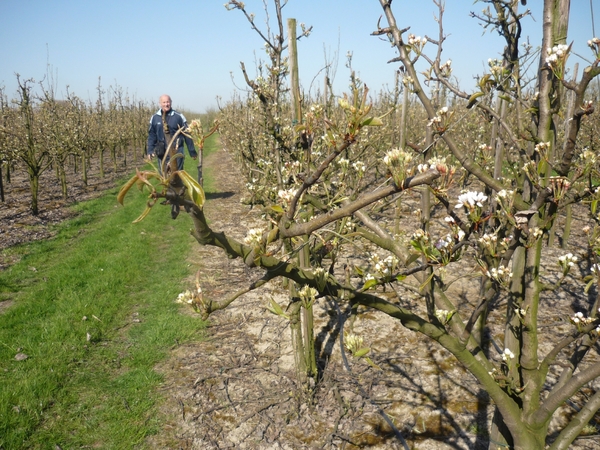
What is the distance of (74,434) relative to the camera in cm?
311

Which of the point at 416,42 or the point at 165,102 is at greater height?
the point at 165,102

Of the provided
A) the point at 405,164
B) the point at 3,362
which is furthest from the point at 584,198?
the point at 3,362

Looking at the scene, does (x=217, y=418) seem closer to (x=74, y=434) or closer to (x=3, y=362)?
(x=74, y=434)

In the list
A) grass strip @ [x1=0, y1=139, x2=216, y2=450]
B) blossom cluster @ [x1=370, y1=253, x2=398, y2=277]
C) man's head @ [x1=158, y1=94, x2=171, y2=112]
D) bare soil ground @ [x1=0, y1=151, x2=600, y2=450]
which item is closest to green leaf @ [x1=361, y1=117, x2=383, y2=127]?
blossom cluster @ [x1=370, y1=253, x2=398, y2=277]

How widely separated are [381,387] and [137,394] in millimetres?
2095

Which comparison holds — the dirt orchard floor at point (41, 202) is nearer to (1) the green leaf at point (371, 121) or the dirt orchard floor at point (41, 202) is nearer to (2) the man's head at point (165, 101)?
(2) the man's head at point (165, 101)

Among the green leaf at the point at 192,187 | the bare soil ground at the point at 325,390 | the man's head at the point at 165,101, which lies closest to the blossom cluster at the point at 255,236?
the green leaf at the point at 192,187

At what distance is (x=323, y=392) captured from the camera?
11.4 ft

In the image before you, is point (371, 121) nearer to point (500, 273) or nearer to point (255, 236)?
point (255, 236)

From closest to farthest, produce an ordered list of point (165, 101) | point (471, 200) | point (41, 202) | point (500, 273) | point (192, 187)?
point (192, 187) → point (471, 200) → point (500, 273) → point (165, 101) → point (41, 202)

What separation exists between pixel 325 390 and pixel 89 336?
2.60 meters

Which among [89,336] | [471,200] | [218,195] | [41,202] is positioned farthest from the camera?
[218,195]

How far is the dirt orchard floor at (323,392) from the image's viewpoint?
3.03 meters

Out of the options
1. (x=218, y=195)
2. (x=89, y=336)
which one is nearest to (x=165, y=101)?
(x=89, y=336)
